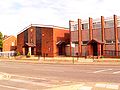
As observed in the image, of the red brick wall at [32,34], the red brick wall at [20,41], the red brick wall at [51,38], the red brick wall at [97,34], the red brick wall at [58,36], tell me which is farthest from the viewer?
the red brick wall at [20,41]

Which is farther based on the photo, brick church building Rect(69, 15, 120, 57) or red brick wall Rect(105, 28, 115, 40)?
red brick wall Rect(105, 28, 115, 40)

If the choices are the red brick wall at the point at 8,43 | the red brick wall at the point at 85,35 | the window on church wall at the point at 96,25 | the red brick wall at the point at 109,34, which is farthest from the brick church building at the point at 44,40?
the red brick wall at the point at 8,43

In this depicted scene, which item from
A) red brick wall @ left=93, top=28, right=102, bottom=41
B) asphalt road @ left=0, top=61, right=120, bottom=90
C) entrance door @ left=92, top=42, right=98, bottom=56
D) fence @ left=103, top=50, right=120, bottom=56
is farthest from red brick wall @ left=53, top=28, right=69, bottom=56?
asphalt road @ left=0, top=61, right=120, bottom=90

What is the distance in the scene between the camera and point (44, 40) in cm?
6519

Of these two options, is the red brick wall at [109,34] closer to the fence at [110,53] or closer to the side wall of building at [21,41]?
the fence at [110,53]

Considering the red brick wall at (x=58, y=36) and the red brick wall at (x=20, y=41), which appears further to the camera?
the red brick wall at (x=20, y=41)

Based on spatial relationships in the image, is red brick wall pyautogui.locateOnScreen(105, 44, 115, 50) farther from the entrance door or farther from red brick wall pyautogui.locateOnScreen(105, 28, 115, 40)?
the entrance door

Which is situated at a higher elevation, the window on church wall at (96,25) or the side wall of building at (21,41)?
the window on church wall at (96,25)

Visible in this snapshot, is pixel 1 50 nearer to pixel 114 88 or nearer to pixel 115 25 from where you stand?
pixel 115 25

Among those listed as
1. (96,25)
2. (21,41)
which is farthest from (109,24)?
(21,41)

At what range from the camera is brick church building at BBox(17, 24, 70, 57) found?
63.0m

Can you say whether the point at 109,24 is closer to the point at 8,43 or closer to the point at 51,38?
the point at 51,38

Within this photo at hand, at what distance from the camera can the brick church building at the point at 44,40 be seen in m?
63.0

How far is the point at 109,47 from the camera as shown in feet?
171
